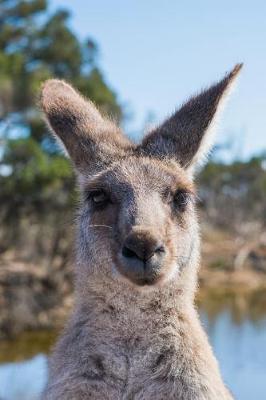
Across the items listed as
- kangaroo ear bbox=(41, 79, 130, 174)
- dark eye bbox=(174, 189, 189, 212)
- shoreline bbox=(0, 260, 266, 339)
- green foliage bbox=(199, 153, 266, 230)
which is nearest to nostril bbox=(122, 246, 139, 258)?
dark eye bbox=(174, 189, 189, 212)

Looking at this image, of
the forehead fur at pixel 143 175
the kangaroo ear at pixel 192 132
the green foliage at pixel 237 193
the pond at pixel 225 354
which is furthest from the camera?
the green foliage at pixel 237 193

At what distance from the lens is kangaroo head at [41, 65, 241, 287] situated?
12.4 feet

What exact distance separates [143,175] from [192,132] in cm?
53

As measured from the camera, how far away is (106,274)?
13.1 ft

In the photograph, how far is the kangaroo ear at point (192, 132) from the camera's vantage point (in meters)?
4.58

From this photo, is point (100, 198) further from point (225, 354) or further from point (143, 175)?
point (225, 354)

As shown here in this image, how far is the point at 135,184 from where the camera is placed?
13.7ft

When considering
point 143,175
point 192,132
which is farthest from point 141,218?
point 192,132

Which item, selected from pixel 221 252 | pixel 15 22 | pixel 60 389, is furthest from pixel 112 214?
pixel 221 252

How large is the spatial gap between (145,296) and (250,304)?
35312 millimetres

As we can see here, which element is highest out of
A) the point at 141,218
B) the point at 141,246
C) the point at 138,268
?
the point at 141,218

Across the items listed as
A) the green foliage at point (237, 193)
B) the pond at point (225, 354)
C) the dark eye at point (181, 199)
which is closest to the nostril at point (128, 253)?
the dark eye at point (181, 199)

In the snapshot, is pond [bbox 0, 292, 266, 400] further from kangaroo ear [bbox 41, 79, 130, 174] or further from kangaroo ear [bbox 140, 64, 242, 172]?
kangaroo ear [bbox 140, 64, 242, 172]

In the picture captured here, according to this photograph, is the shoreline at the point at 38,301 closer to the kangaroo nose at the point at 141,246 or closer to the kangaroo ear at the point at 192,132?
the kangaroo ear at the point at 192,132
